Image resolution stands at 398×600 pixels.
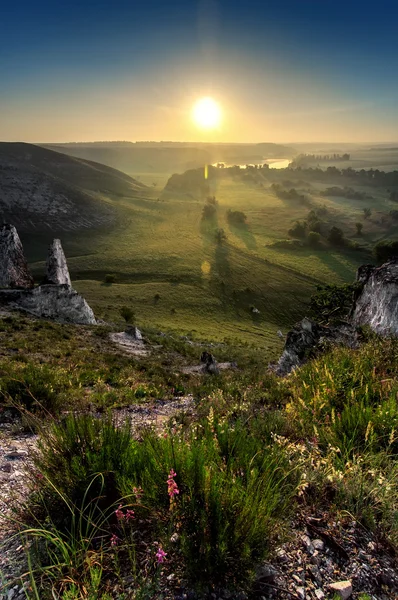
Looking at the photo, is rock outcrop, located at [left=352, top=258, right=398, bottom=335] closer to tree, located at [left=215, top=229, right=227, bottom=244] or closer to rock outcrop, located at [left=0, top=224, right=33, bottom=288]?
rock outcrop, located at [left=0, top=224, right=33, bottom=288]

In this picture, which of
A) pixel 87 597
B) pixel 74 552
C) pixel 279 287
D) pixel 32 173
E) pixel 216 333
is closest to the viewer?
pixel 87 597

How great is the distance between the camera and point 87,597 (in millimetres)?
2240

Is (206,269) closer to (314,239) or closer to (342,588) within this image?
(314,239)

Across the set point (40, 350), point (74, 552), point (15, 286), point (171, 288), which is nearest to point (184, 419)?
point (74, 552)

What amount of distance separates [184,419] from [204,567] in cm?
458

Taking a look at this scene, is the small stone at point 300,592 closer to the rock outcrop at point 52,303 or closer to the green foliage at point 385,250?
the rock outcrop at point 52,303

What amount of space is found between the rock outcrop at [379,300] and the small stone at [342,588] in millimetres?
16051

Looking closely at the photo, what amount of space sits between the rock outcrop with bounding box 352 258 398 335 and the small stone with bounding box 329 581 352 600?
1605 centimetres

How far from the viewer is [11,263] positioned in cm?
3381

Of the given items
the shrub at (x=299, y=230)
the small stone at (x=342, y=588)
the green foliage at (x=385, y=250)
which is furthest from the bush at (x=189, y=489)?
the shrub at (x=299, y=230)

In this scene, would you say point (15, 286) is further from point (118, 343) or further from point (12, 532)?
point (12, 532)

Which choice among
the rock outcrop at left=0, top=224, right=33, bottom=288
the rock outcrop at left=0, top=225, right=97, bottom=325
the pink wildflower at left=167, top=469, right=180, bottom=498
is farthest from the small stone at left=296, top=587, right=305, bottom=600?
the rock outcrop at left=0, top=224, right=33, bottom=288

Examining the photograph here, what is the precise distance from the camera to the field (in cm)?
6788

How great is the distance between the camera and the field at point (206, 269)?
67.9 m
